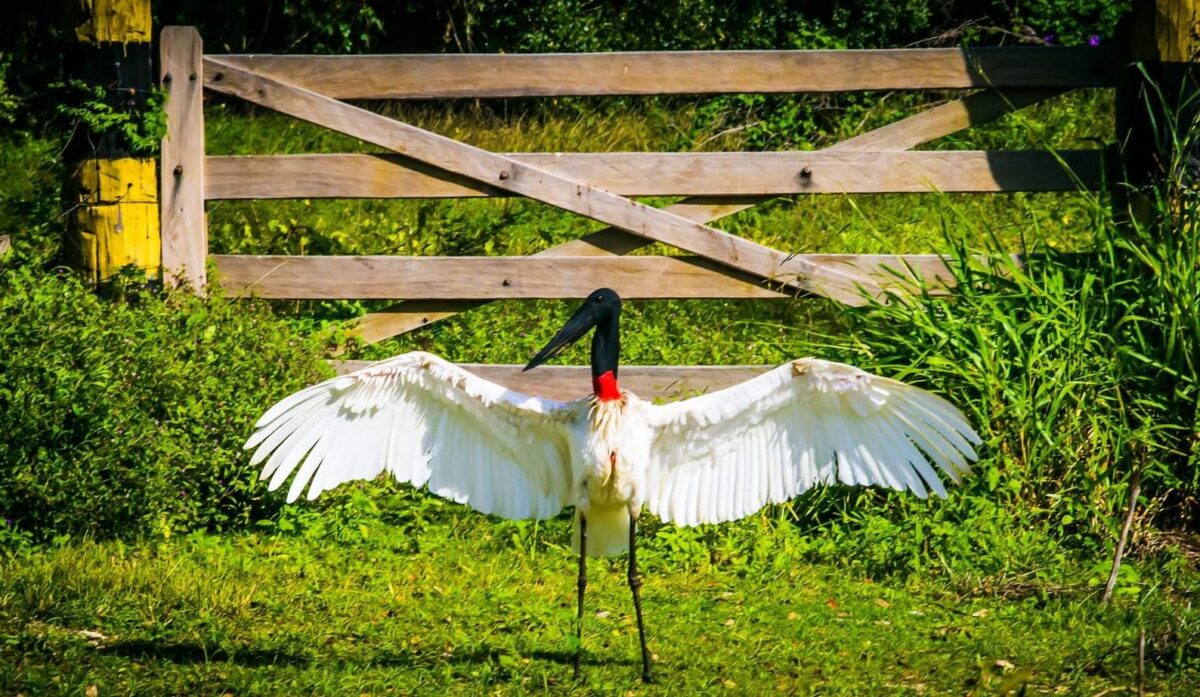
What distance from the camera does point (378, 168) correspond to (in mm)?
7660

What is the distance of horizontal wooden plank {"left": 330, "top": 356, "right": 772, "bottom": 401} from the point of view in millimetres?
7719

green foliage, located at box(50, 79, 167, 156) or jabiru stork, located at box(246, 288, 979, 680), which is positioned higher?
green foliage, located at box(50, 79, 167, 156)

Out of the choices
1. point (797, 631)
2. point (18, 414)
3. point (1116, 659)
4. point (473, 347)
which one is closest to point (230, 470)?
point (18, 414)

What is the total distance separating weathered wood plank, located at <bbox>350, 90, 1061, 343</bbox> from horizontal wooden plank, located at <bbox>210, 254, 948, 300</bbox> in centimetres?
12

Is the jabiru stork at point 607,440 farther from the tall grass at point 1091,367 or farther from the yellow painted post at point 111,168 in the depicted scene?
the yellow painted post at point 111,168

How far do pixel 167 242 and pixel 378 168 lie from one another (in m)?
1.19

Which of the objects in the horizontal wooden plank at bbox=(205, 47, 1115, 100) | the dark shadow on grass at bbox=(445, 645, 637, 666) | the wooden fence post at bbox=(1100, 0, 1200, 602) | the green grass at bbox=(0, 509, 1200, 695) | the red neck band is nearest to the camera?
the green grass at bbox=(0, 509, 1200, 695)

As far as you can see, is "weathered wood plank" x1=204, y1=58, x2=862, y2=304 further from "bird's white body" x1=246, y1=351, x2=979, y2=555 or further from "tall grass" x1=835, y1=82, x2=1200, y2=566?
"bird's white body" x1=246, y1=351, x2=979, y2=555

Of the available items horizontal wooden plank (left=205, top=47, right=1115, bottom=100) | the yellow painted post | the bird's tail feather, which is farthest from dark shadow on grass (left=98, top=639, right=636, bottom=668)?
horizontal wooden plank (left=205, top=47, right=1115, bottom=100)

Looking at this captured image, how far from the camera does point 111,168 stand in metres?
7.50

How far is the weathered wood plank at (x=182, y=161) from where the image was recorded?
7609mm

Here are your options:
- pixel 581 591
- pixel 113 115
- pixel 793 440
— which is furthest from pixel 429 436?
pixel 113 115

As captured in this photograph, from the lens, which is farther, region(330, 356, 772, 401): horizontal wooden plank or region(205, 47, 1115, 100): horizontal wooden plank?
region(330, 356, 772, 401): horizontal wooden plank

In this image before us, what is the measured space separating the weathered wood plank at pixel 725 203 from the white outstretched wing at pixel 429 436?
182 centimetres
